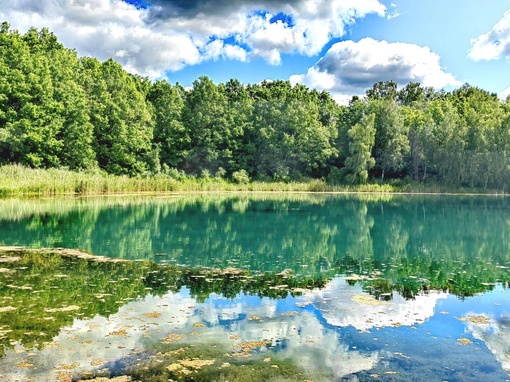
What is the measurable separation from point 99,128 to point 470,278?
4174 centimetres

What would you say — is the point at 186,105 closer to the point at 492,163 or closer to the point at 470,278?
the point at 492,163

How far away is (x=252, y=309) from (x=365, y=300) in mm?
2233

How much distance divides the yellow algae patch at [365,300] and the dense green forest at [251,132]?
3724cm

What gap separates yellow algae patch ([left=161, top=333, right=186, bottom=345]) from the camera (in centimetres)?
658

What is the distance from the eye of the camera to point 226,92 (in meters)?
63.9

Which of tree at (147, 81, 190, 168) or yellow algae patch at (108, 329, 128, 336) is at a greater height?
tree at (147, 81, 190, 168)

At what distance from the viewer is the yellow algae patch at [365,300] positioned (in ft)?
29.0

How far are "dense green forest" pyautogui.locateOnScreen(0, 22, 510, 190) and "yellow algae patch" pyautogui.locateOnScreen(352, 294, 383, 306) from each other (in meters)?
37.2

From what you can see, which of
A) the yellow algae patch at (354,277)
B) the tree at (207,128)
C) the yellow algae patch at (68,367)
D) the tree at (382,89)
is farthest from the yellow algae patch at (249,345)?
the tree at (382,89)

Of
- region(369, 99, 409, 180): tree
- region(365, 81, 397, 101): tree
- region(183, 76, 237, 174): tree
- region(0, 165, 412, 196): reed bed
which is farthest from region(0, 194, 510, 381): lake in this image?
region(365, 81, 397, 101): tree

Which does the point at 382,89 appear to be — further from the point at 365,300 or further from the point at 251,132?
the point at 365,300

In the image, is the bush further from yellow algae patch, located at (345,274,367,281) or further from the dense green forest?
yellow algae patch, located at (345,274,367,281)

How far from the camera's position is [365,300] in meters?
9.05

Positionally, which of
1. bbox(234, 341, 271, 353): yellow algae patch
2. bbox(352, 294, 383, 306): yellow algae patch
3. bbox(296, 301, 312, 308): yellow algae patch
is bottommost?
bbox(296, 301, 312, 308): yellow algae patch
